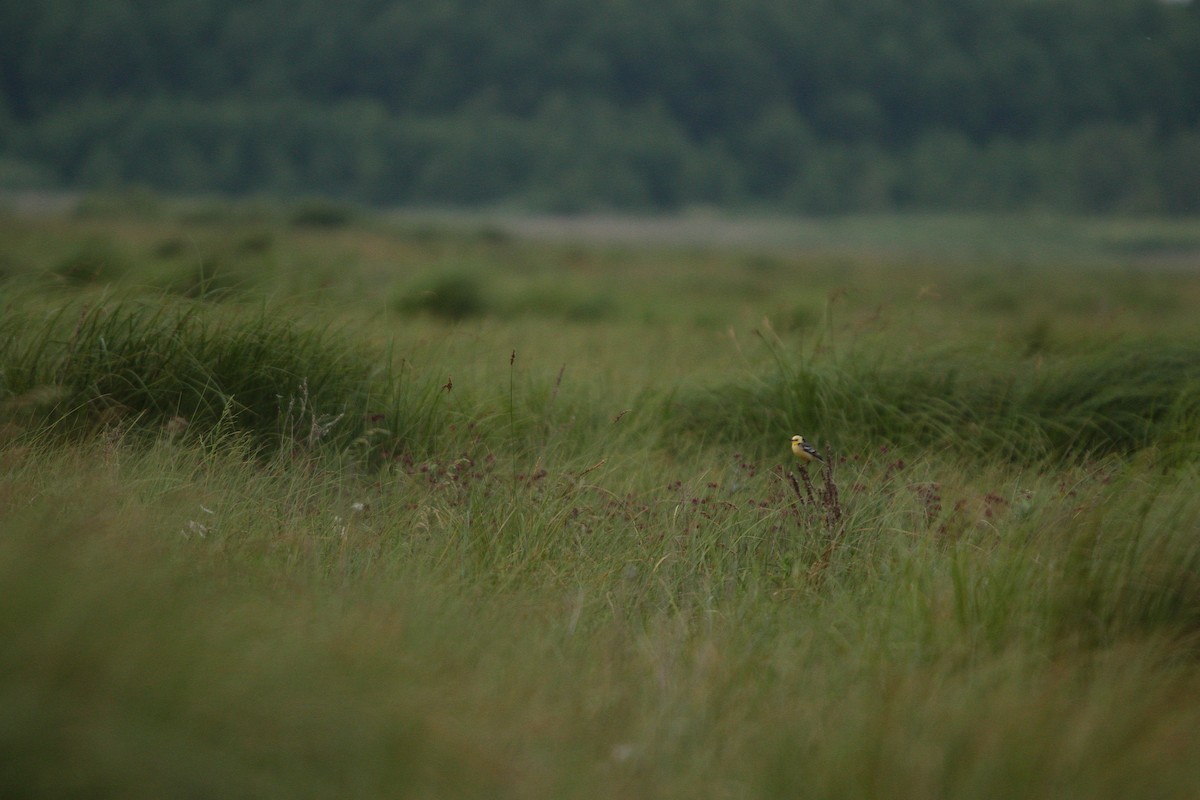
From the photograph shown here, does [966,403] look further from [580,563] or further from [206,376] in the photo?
[206,376]

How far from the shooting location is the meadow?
77.0 inches

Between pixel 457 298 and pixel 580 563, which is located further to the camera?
pixel 457 298

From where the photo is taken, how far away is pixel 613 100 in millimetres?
61219

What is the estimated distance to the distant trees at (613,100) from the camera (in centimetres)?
5469

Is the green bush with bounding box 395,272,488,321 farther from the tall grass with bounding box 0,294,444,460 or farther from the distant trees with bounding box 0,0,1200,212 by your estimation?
the distant trees with bounding box 0,0,1200,212

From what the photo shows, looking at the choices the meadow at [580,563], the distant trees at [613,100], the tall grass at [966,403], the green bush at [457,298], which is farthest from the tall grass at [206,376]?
the distant trees at [613,100]

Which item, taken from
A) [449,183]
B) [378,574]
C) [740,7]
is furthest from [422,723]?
[740,7]

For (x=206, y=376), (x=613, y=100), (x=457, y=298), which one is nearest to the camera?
(x=206, y=376)

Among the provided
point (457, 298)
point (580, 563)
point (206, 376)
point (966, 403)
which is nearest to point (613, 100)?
point (457, 298)

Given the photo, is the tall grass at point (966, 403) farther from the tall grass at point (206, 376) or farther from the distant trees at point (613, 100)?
the distant trees at point (613, 100)

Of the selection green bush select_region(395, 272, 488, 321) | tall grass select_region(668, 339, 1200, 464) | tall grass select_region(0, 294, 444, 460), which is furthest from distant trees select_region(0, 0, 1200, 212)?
tall grass select_region(0, 294, 444, 460)

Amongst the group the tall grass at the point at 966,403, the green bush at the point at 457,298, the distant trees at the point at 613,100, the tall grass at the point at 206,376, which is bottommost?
the distant trees at the point at 613,100

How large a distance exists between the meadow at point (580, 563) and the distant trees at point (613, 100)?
160 ft

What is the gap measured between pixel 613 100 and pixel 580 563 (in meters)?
60.6
